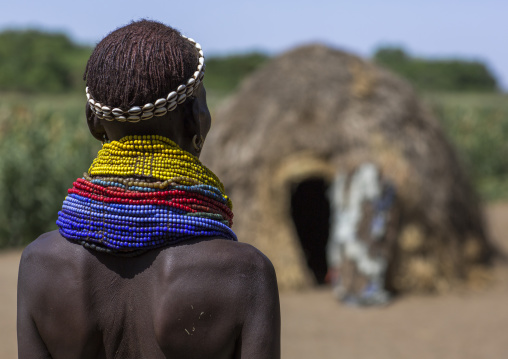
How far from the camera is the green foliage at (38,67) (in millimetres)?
30031

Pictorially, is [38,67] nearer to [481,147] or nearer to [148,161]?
[481,147]

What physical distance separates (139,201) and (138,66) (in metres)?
0.30

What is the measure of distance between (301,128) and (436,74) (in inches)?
1426

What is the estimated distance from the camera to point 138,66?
156cm

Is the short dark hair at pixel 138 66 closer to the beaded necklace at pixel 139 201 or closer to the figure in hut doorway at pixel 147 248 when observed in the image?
the figure in hut doorway at pixel 147 248

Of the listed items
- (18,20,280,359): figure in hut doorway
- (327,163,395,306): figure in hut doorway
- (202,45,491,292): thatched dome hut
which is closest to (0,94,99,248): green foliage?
(202,45,491,292): thatched dome hut

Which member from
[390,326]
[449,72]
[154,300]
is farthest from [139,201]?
[449,72]

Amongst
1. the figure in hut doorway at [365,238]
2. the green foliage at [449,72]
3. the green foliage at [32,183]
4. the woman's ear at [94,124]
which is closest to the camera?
the woman's ear at [94,124]

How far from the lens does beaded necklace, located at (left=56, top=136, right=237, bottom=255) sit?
1548 millimetres

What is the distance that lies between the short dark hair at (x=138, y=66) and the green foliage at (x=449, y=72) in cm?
3881

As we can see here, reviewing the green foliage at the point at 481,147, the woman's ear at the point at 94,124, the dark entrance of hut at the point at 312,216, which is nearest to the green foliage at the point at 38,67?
the green foliage at the point at 481,147

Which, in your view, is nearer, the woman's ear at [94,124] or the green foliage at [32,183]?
the woman's ear at [94,124]

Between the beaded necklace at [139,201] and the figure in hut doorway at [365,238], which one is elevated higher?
the beaded necklace at [139,201]

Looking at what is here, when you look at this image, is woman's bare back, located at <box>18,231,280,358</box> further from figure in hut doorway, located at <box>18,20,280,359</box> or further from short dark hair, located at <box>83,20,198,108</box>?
short dark hair, located at <box>83,20,198,108</box>
